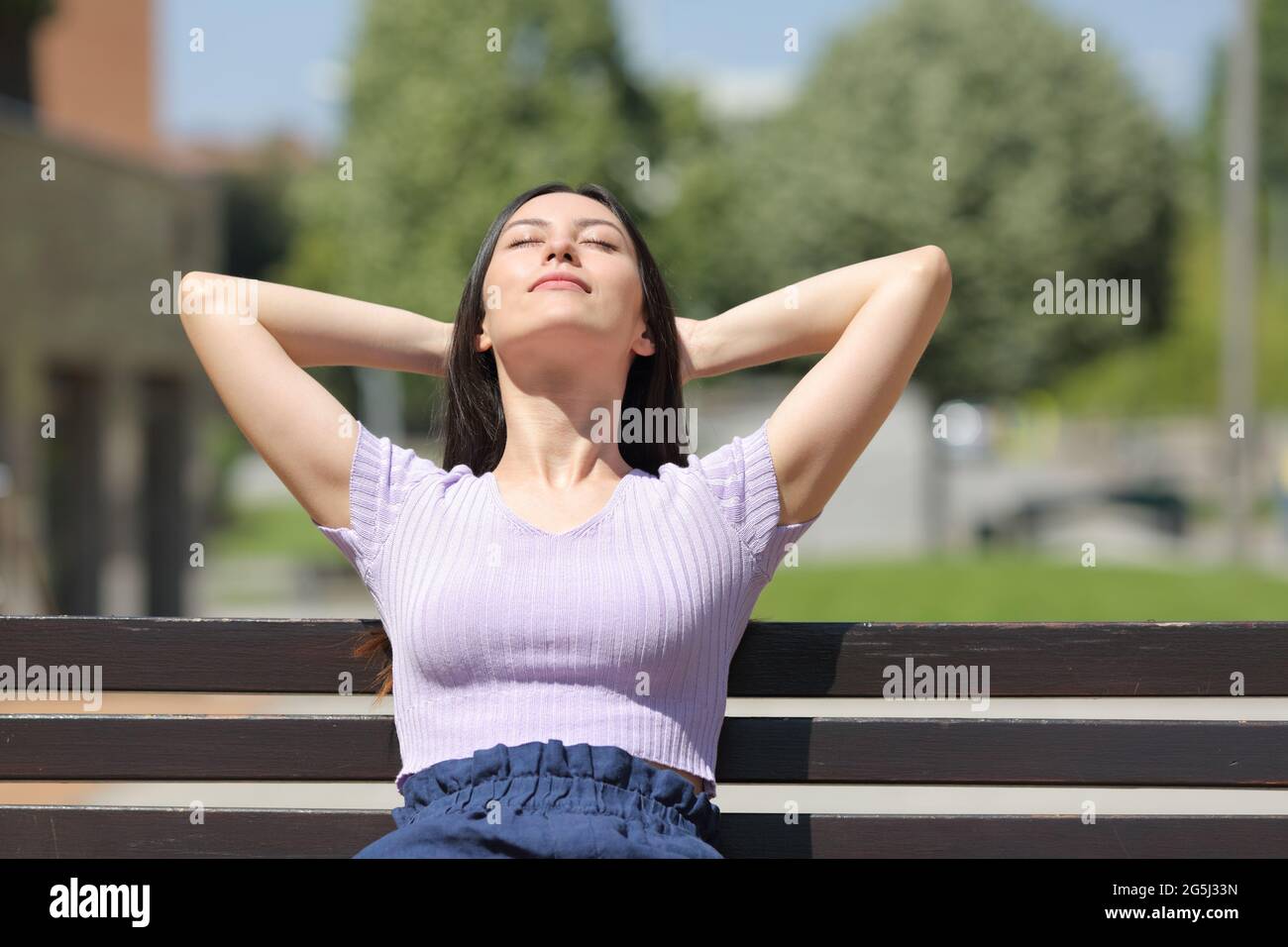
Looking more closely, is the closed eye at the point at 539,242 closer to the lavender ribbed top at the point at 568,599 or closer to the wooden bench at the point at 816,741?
the lavender ribbed top at the point at 568,599

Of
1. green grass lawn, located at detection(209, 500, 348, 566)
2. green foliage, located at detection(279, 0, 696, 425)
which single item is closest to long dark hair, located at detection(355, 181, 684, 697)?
green foliage, located at detection(279, 0, 696, 425)

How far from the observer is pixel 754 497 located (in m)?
2.64

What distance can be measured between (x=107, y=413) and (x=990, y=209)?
597 inches

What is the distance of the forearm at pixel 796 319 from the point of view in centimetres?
281

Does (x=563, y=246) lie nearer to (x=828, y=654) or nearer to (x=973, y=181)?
(x=828, y=654)

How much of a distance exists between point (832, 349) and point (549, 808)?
98 centimetres

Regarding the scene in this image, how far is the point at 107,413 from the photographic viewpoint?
38.9 ft

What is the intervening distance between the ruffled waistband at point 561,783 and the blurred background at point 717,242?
6.46 meters

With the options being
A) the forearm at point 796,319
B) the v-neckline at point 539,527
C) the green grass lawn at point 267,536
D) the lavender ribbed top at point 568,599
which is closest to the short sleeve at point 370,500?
the lavender ribbed top at point 568,599
